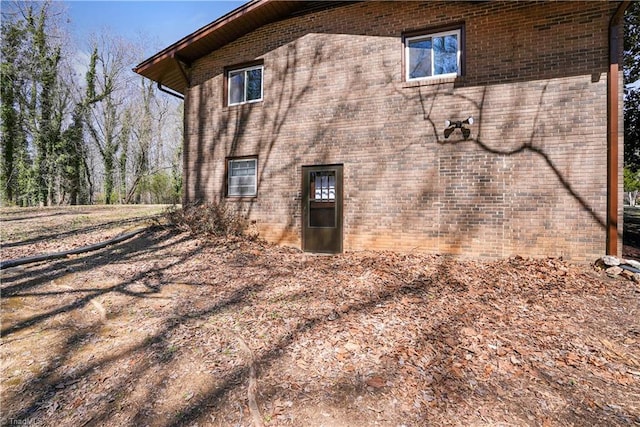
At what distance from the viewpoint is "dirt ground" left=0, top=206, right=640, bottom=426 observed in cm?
254

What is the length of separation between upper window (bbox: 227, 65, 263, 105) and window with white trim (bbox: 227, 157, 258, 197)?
172 centimetres

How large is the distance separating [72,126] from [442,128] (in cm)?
2425

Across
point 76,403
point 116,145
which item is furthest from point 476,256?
point 116,145

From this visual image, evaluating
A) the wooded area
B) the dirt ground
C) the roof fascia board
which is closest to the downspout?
the dirt ground

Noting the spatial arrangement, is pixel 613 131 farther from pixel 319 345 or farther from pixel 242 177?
pixel 242 177

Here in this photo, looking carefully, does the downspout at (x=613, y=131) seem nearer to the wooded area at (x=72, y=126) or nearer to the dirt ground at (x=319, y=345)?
the dirt ground at (x=319, y=345)

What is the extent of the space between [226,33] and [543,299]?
944cm

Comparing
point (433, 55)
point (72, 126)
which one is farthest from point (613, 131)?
point (72, 126)

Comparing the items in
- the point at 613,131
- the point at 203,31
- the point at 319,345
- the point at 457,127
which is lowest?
the point at 319,345

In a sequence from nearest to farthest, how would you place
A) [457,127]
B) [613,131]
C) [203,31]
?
[613,131], [457,127], [203,31]

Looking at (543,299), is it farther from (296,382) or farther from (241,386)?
(241,386)

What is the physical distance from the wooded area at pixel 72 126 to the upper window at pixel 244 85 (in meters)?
17.2

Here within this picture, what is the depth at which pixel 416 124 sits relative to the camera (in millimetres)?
6840

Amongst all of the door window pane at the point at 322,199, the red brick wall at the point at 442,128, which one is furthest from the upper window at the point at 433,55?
the door window pane at the point at 322,199
